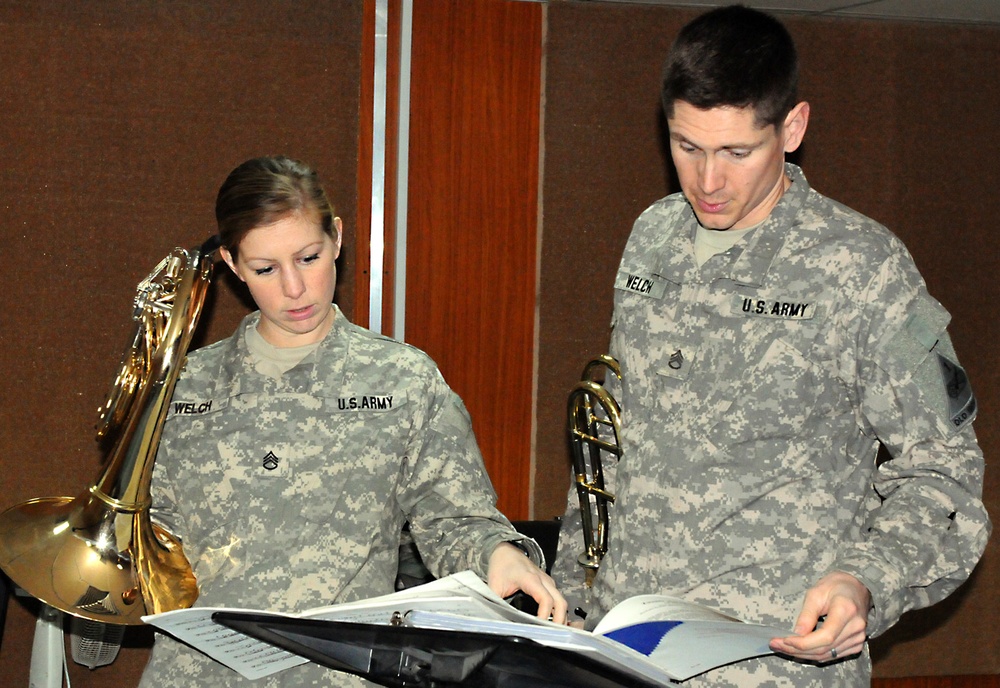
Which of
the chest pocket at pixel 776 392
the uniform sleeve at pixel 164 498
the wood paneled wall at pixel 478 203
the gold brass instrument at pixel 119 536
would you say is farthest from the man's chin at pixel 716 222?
the wood paneled wall at pixel 478 203

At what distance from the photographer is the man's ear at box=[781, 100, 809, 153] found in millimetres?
1688

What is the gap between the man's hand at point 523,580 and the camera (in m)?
1.56

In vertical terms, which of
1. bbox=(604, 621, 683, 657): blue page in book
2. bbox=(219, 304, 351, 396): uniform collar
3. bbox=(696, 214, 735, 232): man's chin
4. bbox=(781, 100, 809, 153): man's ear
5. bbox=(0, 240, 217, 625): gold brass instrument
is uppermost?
bbox=(781, 100, 809, 153): man's ear

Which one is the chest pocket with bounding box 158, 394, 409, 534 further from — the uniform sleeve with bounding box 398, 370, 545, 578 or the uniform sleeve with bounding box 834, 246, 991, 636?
the uniform sleeve with bounding box 834, 246, 991, 636

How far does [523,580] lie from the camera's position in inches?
64.1

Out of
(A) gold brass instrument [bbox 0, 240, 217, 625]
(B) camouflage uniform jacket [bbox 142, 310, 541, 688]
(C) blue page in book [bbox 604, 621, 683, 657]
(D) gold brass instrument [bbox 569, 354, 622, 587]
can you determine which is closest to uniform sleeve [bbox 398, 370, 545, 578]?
Result: (B) camouflage uniform jacket [bbox 142, 310, 541, 688]

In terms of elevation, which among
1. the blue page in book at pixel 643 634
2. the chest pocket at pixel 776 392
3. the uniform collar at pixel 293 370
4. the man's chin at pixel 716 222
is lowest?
the blue page in book at pixel 643 634

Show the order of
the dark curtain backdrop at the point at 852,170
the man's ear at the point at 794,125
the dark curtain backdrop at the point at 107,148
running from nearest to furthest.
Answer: the man's ear at the point at 794,125
the dark curtain backdrop at the point at 107,148
the dark curtain backdrop at the point at 852,170

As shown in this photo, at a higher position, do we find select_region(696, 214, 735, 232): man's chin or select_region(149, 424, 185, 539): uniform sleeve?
select_region(696, 214, 735, 232): man's chin

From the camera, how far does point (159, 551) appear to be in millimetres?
1877

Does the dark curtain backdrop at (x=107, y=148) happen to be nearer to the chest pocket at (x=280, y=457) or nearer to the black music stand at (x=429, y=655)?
the chest pocket at (x=280, y=457)

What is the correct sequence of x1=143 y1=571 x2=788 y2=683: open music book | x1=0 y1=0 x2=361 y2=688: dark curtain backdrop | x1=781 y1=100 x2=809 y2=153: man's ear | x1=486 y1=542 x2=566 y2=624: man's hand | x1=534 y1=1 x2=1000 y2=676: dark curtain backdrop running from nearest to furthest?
x1=143 y1=571 x2=788 y2=683: open music book < x1=486 y1=542 x2=566 y2=624: man's hand < x1=781 y1=100 x2=809 y2=153: man's ear < x1=0 y1=0 x2=361 y2=688: dark curtain backdrop < x1=534 y1=1 x2=1000 y2=676: dark curtain backdrop

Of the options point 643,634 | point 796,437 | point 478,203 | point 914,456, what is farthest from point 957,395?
point 478,203

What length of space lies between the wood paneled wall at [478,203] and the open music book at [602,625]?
206cm
